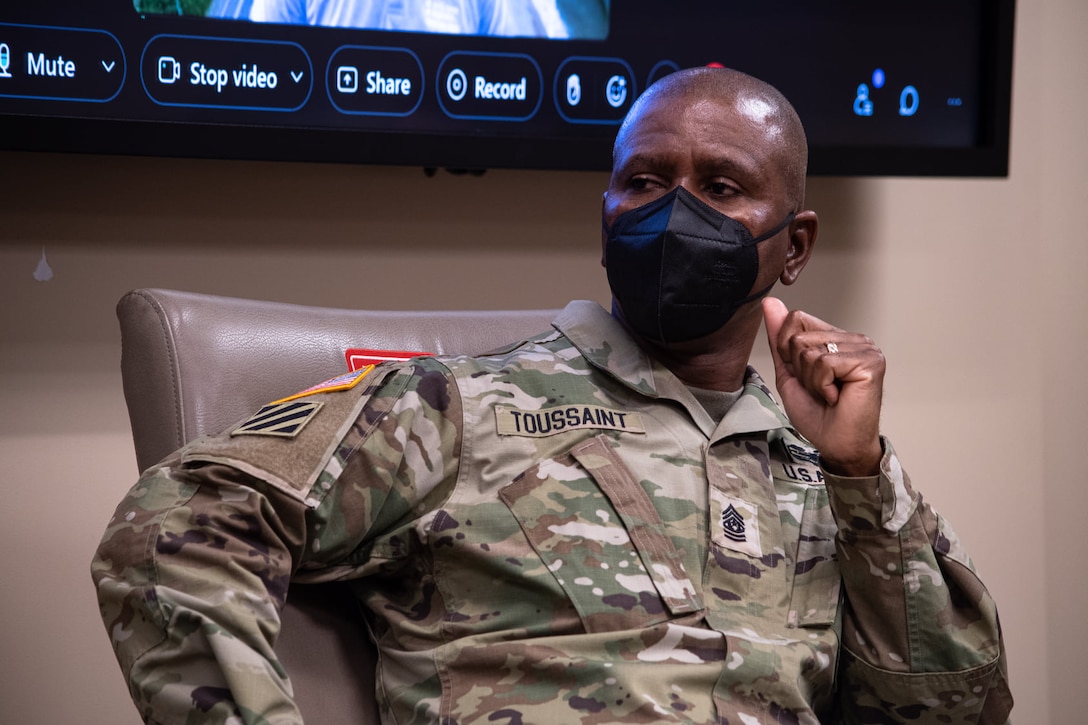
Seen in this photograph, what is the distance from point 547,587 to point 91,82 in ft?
3.64

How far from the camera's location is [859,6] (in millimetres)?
2219

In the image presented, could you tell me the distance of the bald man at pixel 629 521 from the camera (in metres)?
1.15

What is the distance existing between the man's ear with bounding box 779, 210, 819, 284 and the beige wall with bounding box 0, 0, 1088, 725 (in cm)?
72

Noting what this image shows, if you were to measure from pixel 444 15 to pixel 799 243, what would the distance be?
30.5 inches

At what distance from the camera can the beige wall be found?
1.95 m

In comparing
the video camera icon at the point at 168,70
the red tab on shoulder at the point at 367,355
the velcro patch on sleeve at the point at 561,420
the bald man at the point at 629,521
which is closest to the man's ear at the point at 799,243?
the bald man at the point at 629,521

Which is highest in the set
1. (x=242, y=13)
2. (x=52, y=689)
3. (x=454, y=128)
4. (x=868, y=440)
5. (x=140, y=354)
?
(x=242, y=13)

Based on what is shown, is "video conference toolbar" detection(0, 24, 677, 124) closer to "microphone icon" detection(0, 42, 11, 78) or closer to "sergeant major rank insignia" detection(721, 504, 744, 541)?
"microphone icon" detection(0, 42, 11, 78)

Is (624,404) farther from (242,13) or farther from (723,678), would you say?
(242,13)

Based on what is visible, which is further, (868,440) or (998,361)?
(998,361)

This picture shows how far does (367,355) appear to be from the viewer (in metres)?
1.56

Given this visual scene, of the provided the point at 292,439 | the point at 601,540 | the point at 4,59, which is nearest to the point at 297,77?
the point at 4,59

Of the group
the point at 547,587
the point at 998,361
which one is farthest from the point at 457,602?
the point at 998,361

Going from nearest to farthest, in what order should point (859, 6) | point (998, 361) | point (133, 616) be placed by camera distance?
point (133, 616) < point (859, 6) < point (998, 361)
